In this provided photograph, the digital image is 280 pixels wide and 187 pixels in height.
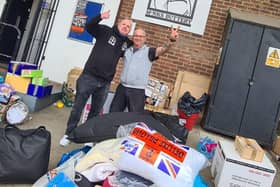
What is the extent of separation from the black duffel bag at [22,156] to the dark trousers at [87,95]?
37.3 inches

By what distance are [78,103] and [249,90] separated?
280 cm

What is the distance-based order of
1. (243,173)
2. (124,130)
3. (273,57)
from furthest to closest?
(273,57), (243,173), (124,130)

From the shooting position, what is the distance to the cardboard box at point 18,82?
14.4ft

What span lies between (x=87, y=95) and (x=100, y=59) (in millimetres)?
396

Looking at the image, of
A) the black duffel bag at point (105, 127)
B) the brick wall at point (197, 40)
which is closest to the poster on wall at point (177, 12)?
the brick wall at point (197, 40)

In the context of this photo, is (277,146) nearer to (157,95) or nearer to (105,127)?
(157,95)

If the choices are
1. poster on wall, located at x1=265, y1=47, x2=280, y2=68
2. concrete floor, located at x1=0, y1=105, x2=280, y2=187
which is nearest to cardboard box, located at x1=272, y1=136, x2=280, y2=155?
concrete floor, located at x1=0, y1=105, x2=280, y2=187

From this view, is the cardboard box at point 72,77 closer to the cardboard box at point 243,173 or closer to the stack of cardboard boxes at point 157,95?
the stack of cardboard boxes at point 157,95

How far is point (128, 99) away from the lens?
11.3ft

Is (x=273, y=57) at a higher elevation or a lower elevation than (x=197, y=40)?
lower

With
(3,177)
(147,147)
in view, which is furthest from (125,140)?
(3,177)

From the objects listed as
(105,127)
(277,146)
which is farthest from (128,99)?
(277,146)

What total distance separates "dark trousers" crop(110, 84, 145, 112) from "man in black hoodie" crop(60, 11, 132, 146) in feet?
0.64

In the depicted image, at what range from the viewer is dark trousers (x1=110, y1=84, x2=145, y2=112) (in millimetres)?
3428
